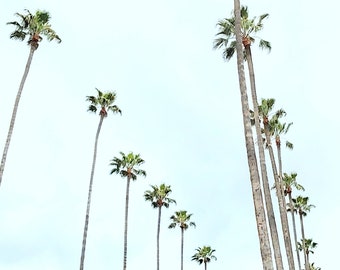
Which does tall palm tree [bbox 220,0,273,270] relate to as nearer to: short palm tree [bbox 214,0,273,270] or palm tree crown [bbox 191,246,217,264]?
short palm tree [bbox 214,0,273,270]

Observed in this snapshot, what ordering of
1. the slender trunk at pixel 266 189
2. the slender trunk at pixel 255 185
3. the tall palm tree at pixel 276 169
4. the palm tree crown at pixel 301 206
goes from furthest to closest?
the palm tree crown at pixel 301 206 → the tall palm tree at pixel 276 169 → the slender trunk at pixel 266 189 → the slender trunk at pixel 255 185

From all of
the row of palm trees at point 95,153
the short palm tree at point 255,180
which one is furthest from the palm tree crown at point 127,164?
the short palm tree at point 255,180

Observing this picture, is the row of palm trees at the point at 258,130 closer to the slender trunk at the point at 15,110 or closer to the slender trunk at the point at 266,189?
the slender trunk at the point at 266,189

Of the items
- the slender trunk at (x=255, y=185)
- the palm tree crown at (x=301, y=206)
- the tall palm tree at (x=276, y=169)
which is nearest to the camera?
the slender trunk at (x=255, y=185)

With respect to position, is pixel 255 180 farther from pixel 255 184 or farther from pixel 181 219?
pixel 181 219

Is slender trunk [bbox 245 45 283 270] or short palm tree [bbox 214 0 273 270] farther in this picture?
slender trunk [bbox 245 45 283 270]

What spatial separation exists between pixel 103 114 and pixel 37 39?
13.5 meters

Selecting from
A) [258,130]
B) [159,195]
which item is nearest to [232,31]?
[258,130]

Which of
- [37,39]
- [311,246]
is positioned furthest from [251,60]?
[311,246]

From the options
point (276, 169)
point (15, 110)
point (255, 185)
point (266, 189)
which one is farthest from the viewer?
point (276, 169)

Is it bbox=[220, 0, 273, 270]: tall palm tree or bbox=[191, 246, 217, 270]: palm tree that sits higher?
bbox=[191, 246, 217, 270]: palm tree

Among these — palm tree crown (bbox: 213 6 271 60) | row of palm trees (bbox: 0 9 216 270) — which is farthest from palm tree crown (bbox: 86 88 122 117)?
palm tree crown (bbox: 213 6 271 60)

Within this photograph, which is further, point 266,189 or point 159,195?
point 159,195

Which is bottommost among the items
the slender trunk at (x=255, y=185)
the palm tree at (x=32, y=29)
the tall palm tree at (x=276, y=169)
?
the slender trunk at (x=255, y=185)
